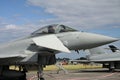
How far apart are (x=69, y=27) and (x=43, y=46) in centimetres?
171

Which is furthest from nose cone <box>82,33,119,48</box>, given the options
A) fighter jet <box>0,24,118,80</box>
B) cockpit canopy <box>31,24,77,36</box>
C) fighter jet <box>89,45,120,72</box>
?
fighter jet <box>89,45,120,72</box>

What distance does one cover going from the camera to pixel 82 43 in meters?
10.9

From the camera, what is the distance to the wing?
10456mm

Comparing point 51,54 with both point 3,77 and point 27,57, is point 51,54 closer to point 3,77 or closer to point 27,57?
point 27,57

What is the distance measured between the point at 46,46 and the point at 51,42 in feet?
1.09

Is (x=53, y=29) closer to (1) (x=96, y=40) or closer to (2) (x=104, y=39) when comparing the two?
(1) (x=96, y=40)

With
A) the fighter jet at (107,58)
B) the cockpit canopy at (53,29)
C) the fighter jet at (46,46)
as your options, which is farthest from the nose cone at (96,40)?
the fighter jet at (107,58)

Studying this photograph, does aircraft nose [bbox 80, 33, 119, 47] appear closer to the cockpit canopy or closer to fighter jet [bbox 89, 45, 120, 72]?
the cockpit canopy

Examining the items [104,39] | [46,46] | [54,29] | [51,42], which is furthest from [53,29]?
[104,39]

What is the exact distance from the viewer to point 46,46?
1057 centimetres

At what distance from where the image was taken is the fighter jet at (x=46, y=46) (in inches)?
425

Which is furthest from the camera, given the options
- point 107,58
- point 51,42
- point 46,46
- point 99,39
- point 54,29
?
point 107,58

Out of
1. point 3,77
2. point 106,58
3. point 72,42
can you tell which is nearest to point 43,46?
point 72,42

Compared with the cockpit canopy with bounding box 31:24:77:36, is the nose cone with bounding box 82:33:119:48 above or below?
below
